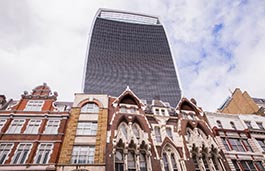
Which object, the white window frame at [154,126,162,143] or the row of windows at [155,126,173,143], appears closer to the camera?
the white window frame at [154,126,162,143]

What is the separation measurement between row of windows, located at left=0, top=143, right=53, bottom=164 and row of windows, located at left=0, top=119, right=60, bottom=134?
7.42ft

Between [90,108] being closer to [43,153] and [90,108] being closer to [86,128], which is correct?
[86,128]

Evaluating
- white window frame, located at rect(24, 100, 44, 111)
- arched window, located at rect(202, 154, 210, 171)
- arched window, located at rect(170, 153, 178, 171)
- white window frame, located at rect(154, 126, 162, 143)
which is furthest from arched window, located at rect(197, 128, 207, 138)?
white window frame, located at rect(24, 100, 44, 111)

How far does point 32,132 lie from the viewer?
30.1 meters

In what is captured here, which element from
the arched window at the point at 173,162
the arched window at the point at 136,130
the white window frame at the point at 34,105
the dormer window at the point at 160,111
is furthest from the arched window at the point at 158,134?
the white window frame at the point at 34,105

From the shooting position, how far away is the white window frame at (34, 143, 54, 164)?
26836 mm

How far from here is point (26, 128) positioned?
3044 centimetres

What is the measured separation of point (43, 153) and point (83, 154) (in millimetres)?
5497

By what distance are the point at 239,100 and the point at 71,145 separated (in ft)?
146

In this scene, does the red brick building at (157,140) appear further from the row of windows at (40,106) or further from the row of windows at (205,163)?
the row of windows at (40,106)

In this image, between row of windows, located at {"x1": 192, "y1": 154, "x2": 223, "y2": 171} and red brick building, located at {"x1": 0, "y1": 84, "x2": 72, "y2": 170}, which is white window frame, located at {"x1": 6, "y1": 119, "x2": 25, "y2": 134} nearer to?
red brick building, located at {"x1": 0, "y1": 84, "x2": 72, "y2": 170}

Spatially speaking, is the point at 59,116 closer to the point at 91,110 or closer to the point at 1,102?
the point at 91,110

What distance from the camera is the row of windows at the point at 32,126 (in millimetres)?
30109

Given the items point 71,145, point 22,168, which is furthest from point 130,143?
point 22,168
